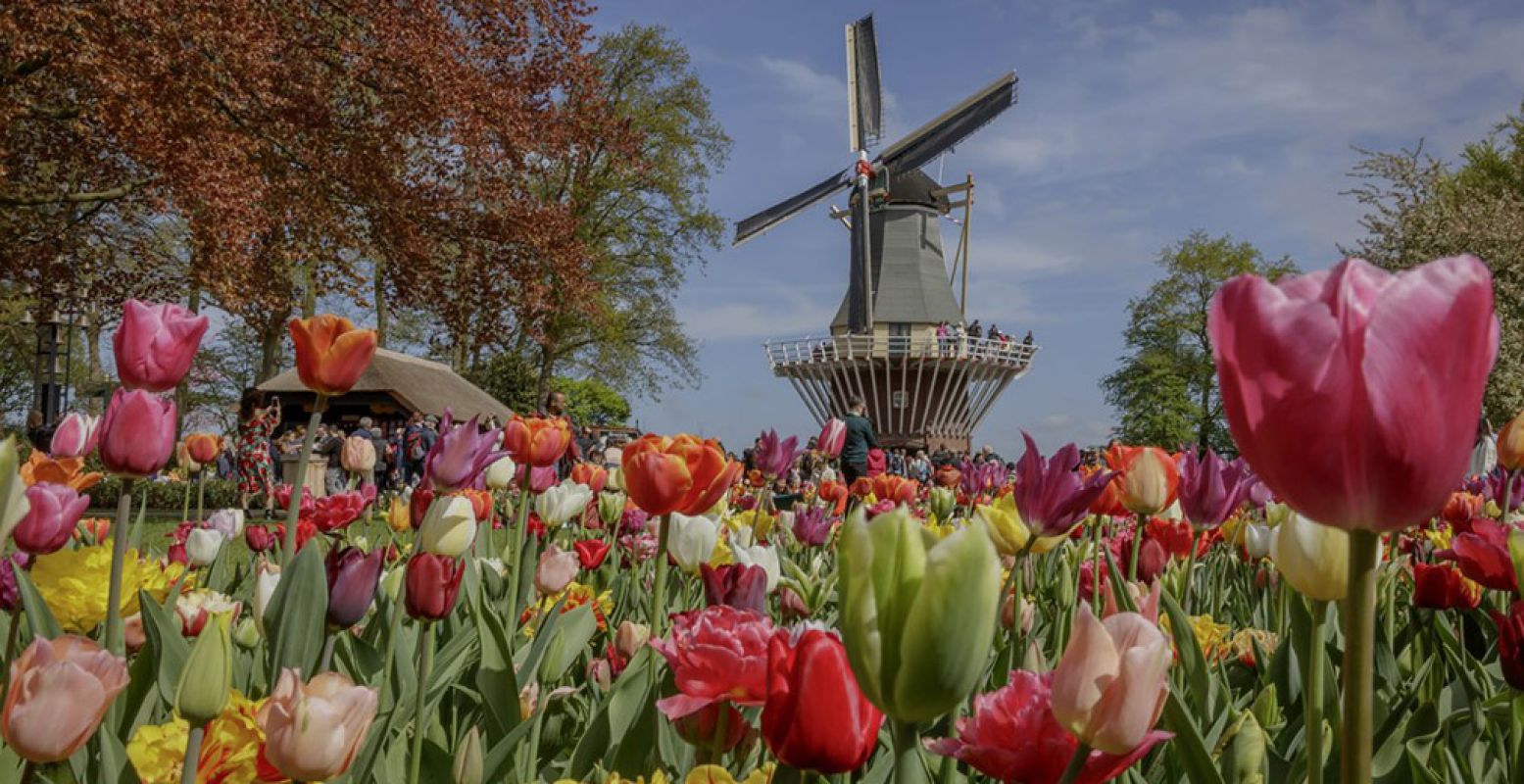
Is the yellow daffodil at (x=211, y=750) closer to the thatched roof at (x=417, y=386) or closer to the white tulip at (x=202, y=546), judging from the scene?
the white tulip at (x=202, y=546)

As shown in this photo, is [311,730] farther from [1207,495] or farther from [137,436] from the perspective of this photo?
[1207,495]

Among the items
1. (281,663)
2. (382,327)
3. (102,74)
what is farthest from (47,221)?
(382,327)

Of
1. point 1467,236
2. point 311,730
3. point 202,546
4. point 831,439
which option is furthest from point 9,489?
point 1467,236

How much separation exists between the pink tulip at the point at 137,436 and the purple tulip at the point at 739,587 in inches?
33.4

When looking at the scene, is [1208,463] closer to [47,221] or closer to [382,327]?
[47,221]

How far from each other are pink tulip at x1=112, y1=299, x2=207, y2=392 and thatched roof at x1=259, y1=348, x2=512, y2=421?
23.0 metres

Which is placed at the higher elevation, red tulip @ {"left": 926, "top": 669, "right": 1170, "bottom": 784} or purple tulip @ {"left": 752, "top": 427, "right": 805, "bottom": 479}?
purple tulip @ {"left": 752, "top": 427, "right": 805, "bottom": 479}

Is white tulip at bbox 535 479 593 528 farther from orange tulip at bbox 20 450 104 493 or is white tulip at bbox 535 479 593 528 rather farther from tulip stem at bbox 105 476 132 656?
tulip stem at bbox 105 476 132 656

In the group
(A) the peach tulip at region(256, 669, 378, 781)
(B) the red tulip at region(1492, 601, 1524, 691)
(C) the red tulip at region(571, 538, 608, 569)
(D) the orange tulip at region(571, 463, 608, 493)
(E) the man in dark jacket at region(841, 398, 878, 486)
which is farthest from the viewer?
(E) the man in dark jacket at region(841, 398, 878, 486)

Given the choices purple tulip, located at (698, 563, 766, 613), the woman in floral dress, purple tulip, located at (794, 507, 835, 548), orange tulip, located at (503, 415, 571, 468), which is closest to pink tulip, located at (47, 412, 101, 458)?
orange tulip, located at (503, 415, 571, 468)

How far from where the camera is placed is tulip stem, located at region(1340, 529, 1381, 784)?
0.58 meters

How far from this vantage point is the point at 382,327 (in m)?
31.7

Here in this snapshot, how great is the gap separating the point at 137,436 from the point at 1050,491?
1.38 m

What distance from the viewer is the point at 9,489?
111cm
